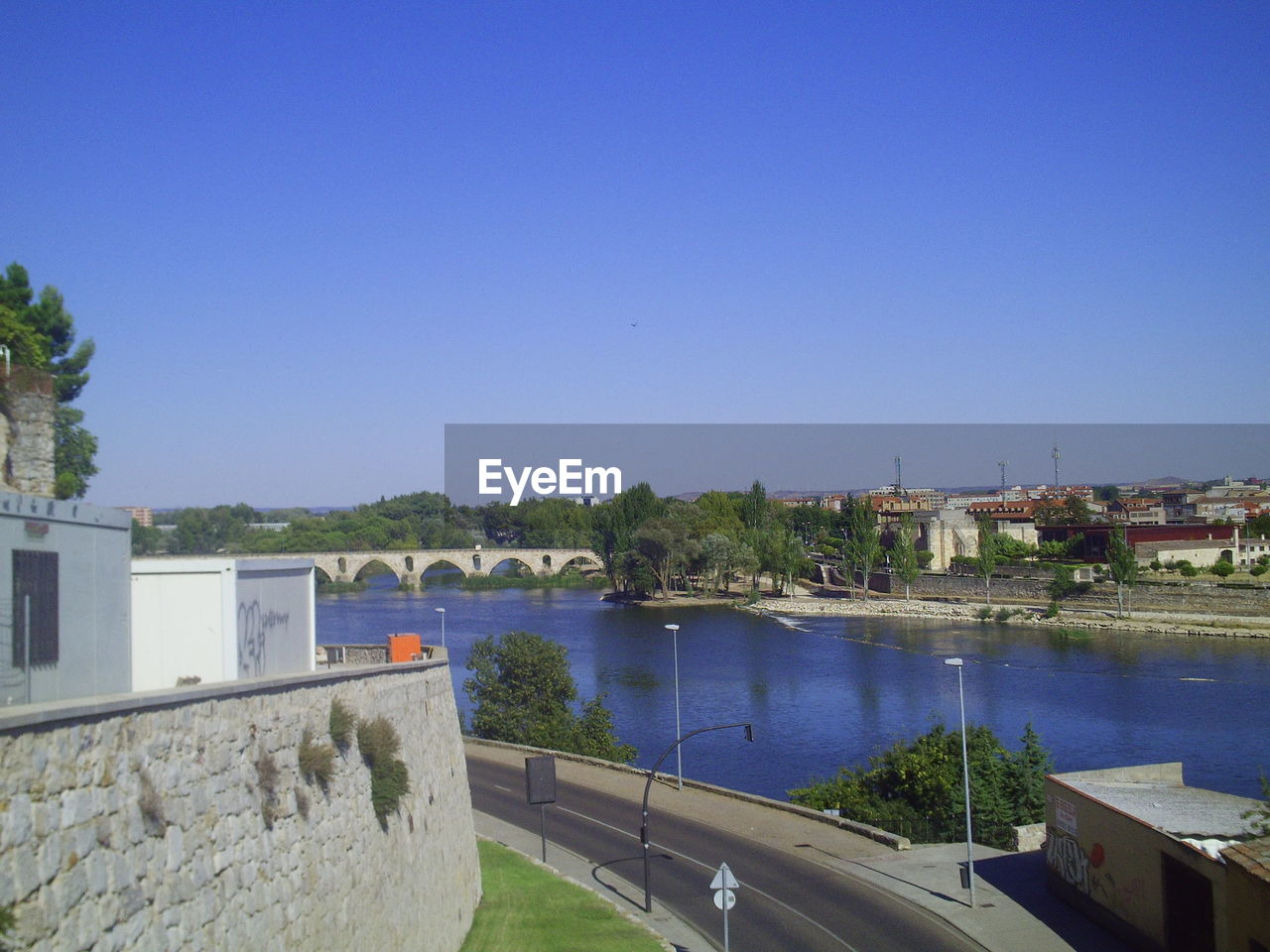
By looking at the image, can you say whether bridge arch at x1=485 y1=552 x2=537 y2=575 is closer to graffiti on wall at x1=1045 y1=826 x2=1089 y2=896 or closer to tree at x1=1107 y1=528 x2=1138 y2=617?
tree at x1=1107 y1=528 x2=1138 y2=617

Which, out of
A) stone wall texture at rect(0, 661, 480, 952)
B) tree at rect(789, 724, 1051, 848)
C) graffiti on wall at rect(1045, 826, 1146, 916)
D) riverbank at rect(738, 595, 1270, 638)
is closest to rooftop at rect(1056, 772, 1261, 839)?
graffiti on wall at rect(1045, 826, 1146, 916)

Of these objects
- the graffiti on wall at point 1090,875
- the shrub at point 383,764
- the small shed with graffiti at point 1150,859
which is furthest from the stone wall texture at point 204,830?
the graffiti on wall at point 1090,875

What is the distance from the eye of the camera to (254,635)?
328 inches

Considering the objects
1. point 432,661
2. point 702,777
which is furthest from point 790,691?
point 432,661

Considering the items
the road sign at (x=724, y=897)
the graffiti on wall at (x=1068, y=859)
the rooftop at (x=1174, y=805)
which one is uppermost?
the rooftop at (x=1174, y=805)

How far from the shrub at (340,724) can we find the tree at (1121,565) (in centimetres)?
5501

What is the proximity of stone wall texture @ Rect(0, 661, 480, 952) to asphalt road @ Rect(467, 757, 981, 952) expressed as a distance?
18.6 ft

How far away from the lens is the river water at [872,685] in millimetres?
29219

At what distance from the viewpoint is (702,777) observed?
26.8 metres

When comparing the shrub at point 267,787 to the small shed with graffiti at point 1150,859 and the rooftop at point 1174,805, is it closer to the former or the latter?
the small shed with graffiti at point 1150,859

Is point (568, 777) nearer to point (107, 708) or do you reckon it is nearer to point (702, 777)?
point (702, 777)

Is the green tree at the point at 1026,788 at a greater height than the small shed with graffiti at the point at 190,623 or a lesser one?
lesser

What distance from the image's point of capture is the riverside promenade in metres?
14.2

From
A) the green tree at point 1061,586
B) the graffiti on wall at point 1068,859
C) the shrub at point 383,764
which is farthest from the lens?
the green tree at point 1061,586
